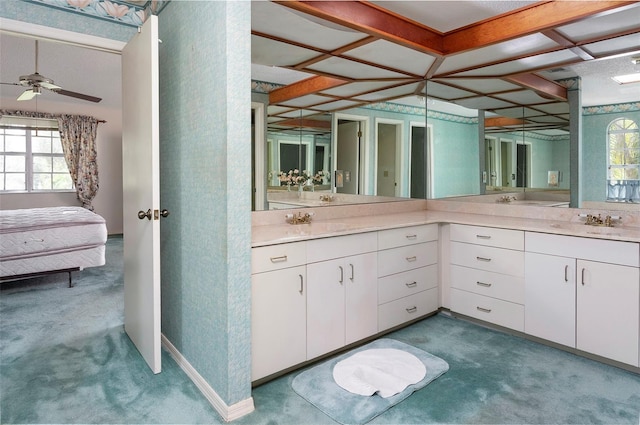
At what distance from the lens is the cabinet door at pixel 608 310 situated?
232 centimetres

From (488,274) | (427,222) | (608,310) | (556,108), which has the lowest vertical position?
(608,310)

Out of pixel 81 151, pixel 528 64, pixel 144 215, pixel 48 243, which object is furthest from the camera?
pixel 81 151

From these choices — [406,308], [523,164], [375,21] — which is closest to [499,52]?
[523,164]

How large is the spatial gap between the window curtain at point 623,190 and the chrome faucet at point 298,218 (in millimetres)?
2135

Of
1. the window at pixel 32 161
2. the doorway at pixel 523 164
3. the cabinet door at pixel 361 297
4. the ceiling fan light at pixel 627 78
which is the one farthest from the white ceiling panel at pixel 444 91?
the window at pixel 32 161

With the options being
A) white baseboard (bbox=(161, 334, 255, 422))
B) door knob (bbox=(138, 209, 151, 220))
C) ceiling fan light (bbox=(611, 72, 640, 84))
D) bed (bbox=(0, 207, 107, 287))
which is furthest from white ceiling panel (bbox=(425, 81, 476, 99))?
bed (bbox=(0, 207, 107, 287))

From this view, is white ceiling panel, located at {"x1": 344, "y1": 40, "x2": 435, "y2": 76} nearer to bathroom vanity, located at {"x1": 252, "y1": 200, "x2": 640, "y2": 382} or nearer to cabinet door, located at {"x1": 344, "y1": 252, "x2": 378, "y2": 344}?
bathroom vanity, located at {"x1": 252, "y1": 200, "x2": 640, "y2": 382}

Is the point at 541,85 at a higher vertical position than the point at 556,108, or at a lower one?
higher

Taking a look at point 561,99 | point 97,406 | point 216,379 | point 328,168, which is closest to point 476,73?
point 561,99

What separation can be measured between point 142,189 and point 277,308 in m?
1.07

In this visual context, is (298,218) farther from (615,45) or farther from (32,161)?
(32,161)

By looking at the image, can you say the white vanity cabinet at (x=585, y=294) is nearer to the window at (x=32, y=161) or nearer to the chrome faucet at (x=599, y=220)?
the chrome faucet at (x=599, y=220)

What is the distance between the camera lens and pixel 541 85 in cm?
314

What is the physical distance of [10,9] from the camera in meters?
2.29
